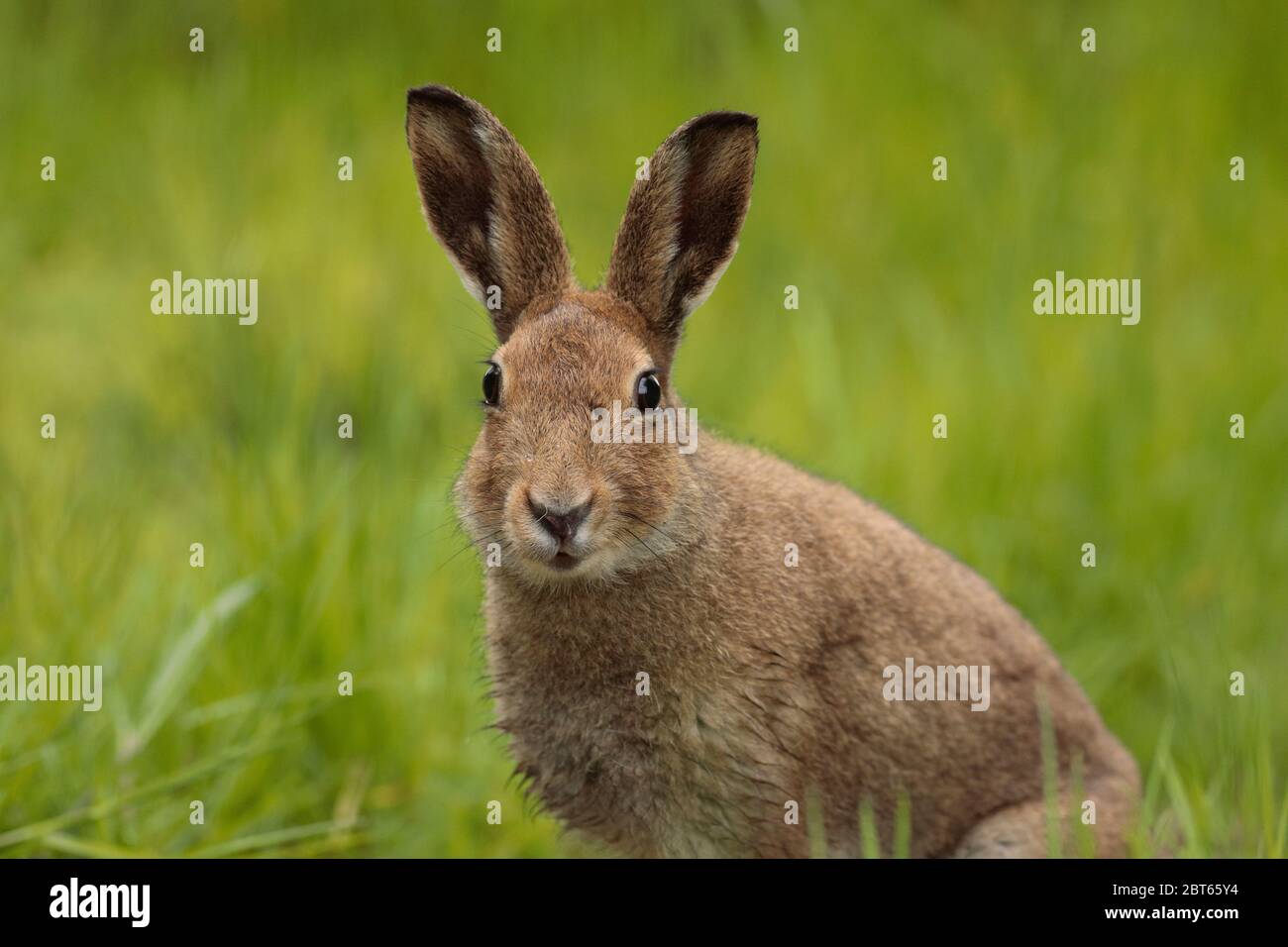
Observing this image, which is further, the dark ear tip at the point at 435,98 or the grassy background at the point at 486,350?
the grassy background at the point at 486,350

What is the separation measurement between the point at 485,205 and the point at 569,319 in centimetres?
54

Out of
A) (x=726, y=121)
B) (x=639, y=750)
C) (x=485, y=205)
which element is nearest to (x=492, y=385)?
(x=485, y=205)

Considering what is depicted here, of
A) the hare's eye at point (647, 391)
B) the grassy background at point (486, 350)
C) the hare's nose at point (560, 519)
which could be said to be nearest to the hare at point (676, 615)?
the hare's eye at point (647, 391)

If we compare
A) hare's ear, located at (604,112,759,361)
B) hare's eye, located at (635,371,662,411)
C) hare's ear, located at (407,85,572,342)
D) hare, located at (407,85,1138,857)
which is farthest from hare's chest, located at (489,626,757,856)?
hare's ear, located at (407,85,572,342)

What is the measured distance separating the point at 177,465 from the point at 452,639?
2350 millimetres

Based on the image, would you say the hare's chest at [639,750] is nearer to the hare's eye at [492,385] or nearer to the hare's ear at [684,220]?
the hare's eye at [492,385]

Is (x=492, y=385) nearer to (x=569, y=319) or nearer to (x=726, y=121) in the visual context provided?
(x=569, y=319)

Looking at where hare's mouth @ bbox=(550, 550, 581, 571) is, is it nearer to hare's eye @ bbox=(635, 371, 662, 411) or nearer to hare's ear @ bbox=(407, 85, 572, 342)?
hare's eye @ bbox=(635, 371, 662, 411)

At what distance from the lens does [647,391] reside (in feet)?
16.2

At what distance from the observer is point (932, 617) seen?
546 cm

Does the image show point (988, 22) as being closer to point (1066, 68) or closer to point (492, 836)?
point (1066, 68)

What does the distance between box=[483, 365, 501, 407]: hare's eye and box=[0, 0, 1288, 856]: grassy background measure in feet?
3.15

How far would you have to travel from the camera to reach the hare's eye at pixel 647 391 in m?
4.89

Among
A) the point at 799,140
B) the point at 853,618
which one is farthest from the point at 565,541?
the point at 799,140
